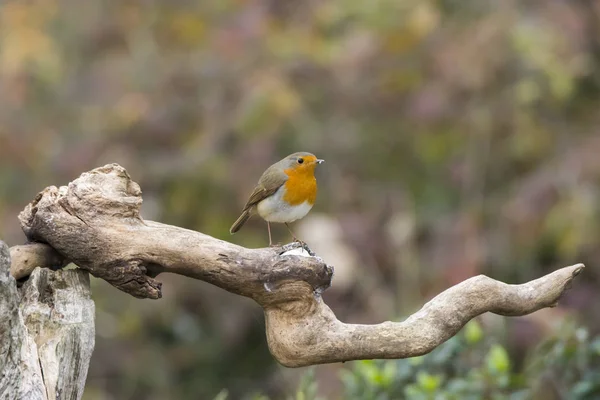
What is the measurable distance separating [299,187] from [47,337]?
4.44 ft

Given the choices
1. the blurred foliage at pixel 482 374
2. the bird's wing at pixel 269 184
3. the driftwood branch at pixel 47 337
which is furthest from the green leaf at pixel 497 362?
the driftwood branch at pixel 47 337

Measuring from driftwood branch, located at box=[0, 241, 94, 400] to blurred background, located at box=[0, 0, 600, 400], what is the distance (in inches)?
114

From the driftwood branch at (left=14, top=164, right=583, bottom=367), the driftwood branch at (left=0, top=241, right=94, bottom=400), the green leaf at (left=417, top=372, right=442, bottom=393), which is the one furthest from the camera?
the green leaf at (left=417, top=372, right=442, bottom=393)

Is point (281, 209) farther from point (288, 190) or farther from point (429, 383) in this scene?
point (429, 383)

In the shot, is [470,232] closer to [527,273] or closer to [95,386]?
[527,273]

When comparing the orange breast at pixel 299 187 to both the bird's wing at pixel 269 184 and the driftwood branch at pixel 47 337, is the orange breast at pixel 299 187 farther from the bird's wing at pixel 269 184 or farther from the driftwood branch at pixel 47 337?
the driftwood branch at pixel 47 337

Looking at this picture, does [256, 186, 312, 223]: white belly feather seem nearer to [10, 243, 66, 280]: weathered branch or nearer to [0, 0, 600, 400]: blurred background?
[10, 243, 66, 280]: weathered branch

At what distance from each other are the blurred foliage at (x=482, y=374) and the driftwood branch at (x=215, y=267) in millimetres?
735

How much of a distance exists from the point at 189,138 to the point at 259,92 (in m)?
0.73

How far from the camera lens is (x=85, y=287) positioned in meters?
2.40

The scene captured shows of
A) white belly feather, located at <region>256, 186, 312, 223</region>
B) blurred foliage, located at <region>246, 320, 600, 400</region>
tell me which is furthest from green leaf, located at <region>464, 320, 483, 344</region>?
white belly feather, located at <region>256, 186, 312, 223</region>

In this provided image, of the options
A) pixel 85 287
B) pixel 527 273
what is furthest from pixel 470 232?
pixel 85 287

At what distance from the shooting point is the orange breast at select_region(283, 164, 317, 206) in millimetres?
3471

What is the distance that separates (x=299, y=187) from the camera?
3.47 m
